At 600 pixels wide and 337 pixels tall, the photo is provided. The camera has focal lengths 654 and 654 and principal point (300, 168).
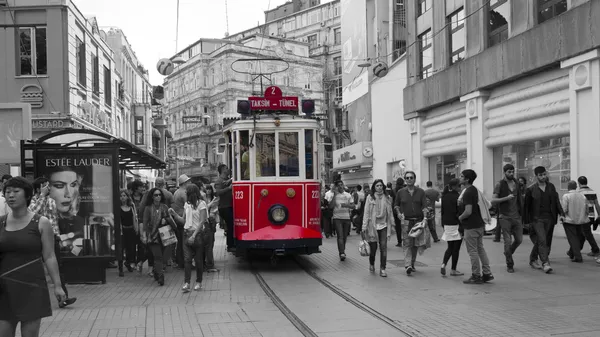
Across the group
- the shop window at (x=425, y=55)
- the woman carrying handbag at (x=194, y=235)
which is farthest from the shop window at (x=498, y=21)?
the woman carrying handbag at (x=194, y=235)

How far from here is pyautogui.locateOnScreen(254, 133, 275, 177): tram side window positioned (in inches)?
516

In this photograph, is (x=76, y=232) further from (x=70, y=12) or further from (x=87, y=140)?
(x=70, y=12)

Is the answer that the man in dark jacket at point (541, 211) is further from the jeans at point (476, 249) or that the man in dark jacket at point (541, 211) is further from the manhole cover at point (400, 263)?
the manhole cover at point (400, 263)

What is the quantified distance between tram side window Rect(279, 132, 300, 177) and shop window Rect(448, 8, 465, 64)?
12.1 meters

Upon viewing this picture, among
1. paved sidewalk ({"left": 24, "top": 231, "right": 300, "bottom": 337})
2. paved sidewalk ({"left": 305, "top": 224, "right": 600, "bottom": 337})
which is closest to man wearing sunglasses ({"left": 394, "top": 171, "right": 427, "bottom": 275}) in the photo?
paved sidewalk ({"left": 305, "top": 224, "right": 600, "bottom": 337})

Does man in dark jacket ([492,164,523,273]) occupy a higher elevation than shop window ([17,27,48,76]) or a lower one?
lower

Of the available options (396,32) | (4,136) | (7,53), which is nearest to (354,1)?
(396,32)

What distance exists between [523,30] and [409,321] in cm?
1360

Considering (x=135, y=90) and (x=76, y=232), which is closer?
(x=76, y=232)

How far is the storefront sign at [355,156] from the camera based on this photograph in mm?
35750

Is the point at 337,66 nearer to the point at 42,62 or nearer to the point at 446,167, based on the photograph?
the point at 446,167

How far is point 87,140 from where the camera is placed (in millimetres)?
12219

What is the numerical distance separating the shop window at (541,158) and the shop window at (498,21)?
3486 millimetres

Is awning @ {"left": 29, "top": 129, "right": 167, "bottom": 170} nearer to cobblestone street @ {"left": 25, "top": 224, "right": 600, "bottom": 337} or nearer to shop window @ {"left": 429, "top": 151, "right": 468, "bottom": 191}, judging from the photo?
cobblestone street @ {"left": 25, "top": 224, "right": 600, "bottom": 337}
